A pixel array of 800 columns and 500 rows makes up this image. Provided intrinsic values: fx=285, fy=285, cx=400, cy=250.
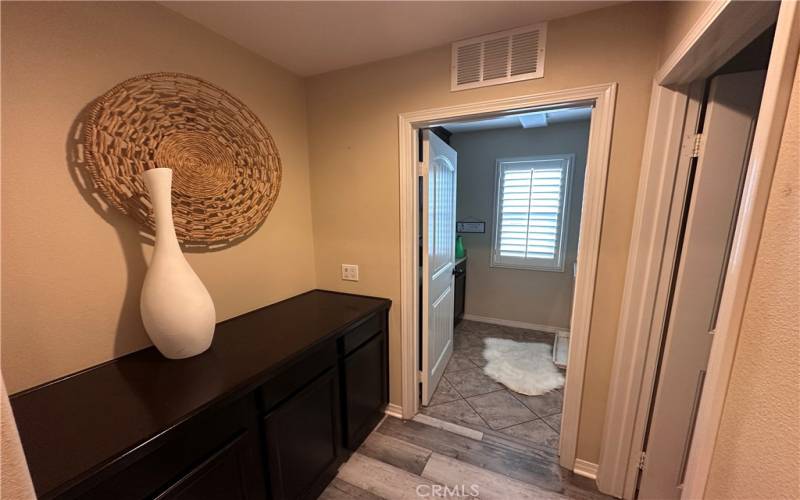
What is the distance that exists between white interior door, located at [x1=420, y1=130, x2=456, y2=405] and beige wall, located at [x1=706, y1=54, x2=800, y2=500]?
148 centimetres

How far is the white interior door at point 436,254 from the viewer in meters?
1.92

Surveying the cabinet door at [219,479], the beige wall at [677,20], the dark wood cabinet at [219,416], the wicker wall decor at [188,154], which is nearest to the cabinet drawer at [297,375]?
the dark wood cabinet at [219,416]

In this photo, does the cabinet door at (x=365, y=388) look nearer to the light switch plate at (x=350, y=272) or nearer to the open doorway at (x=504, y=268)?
the open doorway at (x=504, y=268)

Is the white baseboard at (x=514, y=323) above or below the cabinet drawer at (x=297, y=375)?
below

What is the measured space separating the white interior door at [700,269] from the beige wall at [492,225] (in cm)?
209

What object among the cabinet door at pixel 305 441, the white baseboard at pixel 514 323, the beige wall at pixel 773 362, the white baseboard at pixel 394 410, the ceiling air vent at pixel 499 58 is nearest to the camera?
the beige wall at pixel 773 362

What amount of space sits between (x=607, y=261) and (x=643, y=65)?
88 centimetres

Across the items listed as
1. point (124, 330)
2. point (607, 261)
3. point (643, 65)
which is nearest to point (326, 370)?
point (124, 330)

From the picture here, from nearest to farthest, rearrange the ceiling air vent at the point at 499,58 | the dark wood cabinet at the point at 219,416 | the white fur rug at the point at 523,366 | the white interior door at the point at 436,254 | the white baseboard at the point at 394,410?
the dark wood cabinet at the point at 219,416, the ceiling air vent at the point at 499,58, the white interior door at the point at 436,254, the white baseboard at the point at 394,410, the white fur rug at the point at 523,366

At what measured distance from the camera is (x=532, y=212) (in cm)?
336

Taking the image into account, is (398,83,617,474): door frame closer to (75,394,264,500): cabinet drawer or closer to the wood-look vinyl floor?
the wood-look vinyl floor

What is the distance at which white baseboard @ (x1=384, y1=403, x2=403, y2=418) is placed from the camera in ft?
6.80

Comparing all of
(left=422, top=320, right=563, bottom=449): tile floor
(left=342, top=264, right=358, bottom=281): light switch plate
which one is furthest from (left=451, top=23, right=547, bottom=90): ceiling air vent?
(left=422, top=320, right=563, bottom=449): tile floor

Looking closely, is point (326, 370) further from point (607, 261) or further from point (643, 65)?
point (643, 65)
